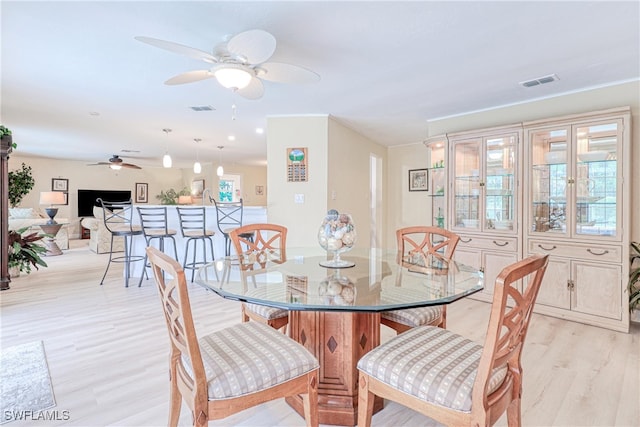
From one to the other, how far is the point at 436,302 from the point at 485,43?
6.35 ft

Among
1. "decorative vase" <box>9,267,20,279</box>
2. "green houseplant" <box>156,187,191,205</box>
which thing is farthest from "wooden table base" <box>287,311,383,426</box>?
"green houseplant" <box>156,187,191,205</box>

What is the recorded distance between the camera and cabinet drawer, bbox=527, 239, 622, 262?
2898mm

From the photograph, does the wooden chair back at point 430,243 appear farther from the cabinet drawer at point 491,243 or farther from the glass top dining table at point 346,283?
the cabinet drawer at point 491,243

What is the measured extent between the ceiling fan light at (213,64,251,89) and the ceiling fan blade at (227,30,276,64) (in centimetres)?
12

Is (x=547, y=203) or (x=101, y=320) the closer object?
(x=101, y=320)

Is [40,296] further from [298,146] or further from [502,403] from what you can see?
[502,403]

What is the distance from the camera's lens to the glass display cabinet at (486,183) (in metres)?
3.56

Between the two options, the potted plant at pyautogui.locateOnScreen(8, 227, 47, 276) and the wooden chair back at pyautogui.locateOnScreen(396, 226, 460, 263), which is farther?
the potted plant at pyautogui.locateOnScreen(8, 227, 47, 276)

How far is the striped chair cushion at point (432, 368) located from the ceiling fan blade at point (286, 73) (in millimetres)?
1701

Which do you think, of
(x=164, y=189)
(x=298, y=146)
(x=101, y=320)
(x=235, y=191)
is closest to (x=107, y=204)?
(x=101, y=320)

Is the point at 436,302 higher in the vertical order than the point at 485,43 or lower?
lower

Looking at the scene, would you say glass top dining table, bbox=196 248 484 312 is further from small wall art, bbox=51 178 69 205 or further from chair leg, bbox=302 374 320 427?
small wall art, bbox=51 178 69 205

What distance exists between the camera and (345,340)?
171 centimetres

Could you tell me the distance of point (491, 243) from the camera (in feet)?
11.8
